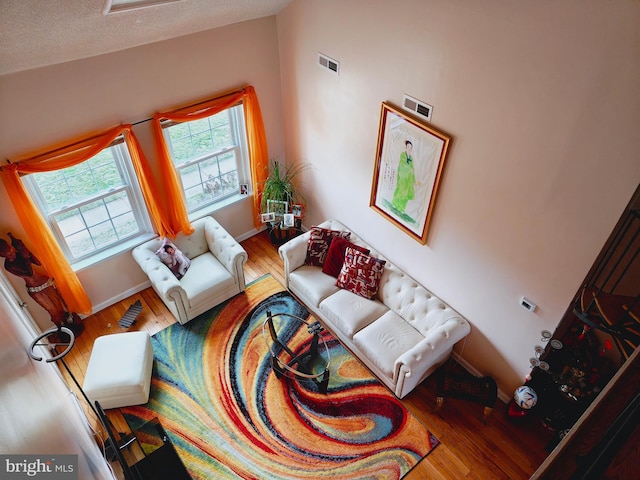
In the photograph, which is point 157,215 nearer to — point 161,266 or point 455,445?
point 161,266

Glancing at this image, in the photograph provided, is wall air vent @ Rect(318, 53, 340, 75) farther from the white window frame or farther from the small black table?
the small black table

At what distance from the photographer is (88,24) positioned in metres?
3.27

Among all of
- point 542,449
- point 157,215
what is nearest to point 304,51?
point 157,215

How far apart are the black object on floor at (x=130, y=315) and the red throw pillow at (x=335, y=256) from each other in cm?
221

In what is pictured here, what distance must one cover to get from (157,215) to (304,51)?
2.43m

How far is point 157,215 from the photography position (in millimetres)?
5184

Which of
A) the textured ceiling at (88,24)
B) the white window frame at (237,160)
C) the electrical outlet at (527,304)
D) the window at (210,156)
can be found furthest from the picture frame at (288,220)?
the electrical outlet at (527,304)

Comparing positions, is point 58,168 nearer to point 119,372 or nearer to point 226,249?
point 226,249

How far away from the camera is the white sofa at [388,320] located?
14.3 feet

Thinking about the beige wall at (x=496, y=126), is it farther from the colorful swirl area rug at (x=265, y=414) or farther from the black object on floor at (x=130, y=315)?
the black object on floor at (x=130, y=315)

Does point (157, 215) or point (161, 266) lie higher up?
point (157, 215)

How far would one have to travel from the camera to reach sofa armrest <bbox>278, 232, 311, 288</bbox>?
5215 mm

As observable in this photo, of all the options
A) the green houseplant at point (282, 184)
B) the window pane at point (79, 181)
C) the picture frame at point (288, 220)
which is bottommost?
the picture frame at point (288, 220)

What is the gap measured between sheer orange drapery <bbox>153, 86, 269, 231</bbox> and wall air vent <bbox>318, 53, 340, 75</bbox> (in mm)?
920
